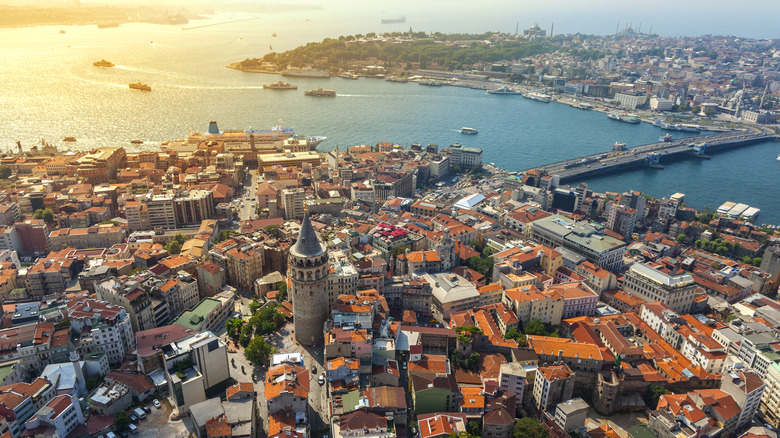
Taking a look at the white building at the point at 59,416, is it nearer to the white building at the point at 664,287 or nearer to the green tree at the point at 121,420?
the green tree at the point at 121,420

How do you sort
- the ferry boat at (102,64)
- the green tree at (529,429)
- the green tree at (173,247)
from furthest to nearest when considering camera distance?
the ferry boat at (102,64) → the green tree at (173,247) → the green tree at (529,429)

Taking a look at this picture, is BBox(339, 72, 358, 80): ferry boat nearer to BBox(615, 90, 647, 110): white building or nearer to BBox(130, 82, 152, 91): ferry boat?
BBox(130, 82, 152, 91): ferry boat

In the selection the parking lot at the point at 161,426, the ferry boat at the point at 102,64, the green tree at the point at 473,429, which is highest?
the ferry boat at the point at 102,64

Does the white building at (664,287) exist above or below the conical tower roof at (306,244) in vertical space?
below

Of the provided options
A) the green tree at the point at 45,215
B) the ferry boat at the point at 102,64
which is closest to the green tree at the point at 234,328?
the green tree at the point at 45,215

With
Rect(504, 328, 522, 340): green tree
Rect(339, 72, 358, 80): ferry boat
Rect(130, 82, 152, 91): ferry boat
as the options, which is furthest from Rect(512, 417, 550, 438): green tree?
Rect(339, 72, 358, 80): ferry boat

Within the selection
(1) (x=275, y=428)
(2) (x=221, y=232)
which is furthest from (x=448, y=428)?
(2) (x=221, y=232)
